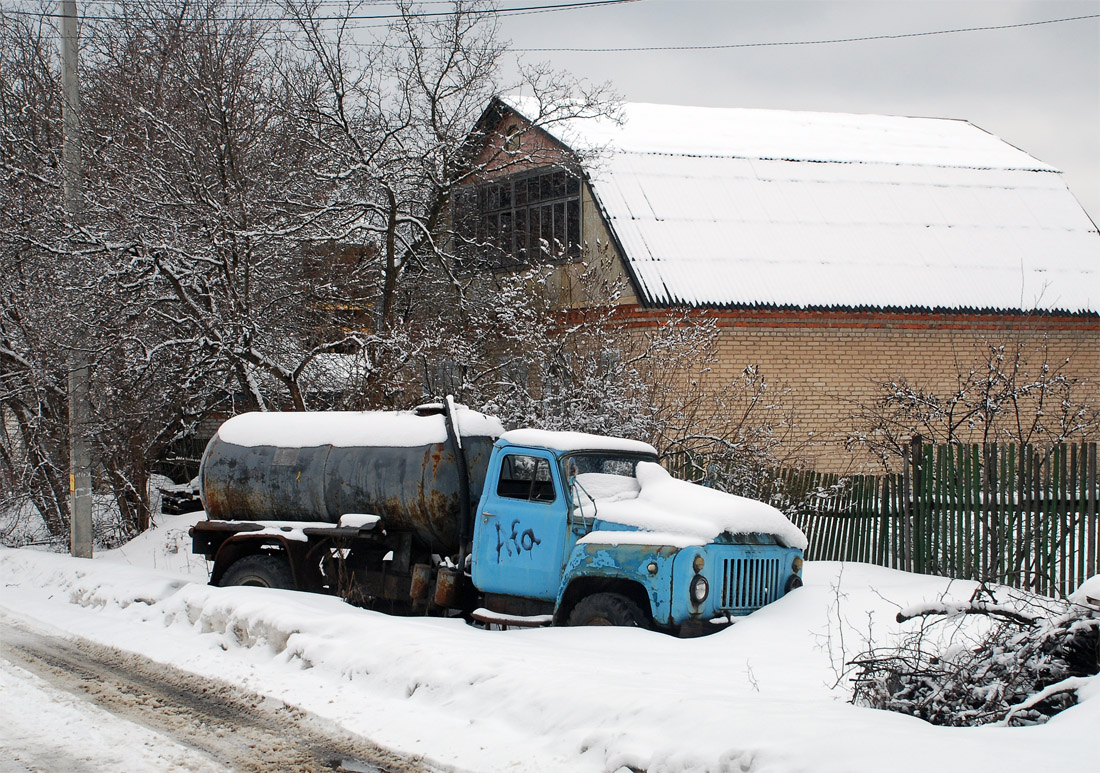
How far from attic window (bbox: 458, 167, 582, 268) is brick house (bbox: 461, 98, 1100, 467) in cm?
5

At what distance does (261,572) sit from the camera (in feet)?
36.6

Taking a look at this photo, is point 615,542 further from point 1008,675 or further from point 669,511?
point 1008,675

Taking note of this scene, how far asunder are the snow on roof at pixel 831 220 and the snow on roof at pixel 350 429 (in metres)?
8.51

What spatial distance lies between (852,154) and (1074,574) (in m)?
16.3

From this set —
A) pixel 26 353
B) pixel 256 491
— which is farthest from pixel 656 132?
pixel 256 491

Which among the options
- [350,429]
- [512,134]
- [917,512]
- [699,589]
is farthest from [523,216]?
[699,589]

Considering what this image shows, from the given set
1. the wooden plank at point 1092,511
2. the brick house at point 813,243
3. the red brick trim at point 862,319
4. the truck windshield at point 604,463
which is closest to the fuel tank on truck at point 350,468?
the truck windshield at point 604,463

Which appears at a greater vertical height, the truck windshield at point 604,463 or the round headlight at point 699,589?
the truck windshield at point 604,463

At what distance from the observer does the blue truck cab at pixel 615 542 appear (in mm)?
8492

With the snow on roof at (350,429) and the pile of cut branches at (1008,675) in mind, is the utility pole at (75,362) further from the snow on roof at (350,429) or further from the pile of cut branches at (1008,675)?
the pile of cut branches at (1008,675)

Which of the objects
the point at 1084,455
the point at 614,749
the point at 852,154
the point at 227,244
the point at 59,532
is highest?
the point at 852,154

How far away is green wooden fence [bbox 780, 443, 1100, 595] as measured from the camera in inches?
400

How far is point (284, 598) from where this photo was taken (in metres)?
9.66

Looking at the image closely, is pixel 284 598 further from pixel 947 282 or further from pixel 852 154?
pixel 852 154
